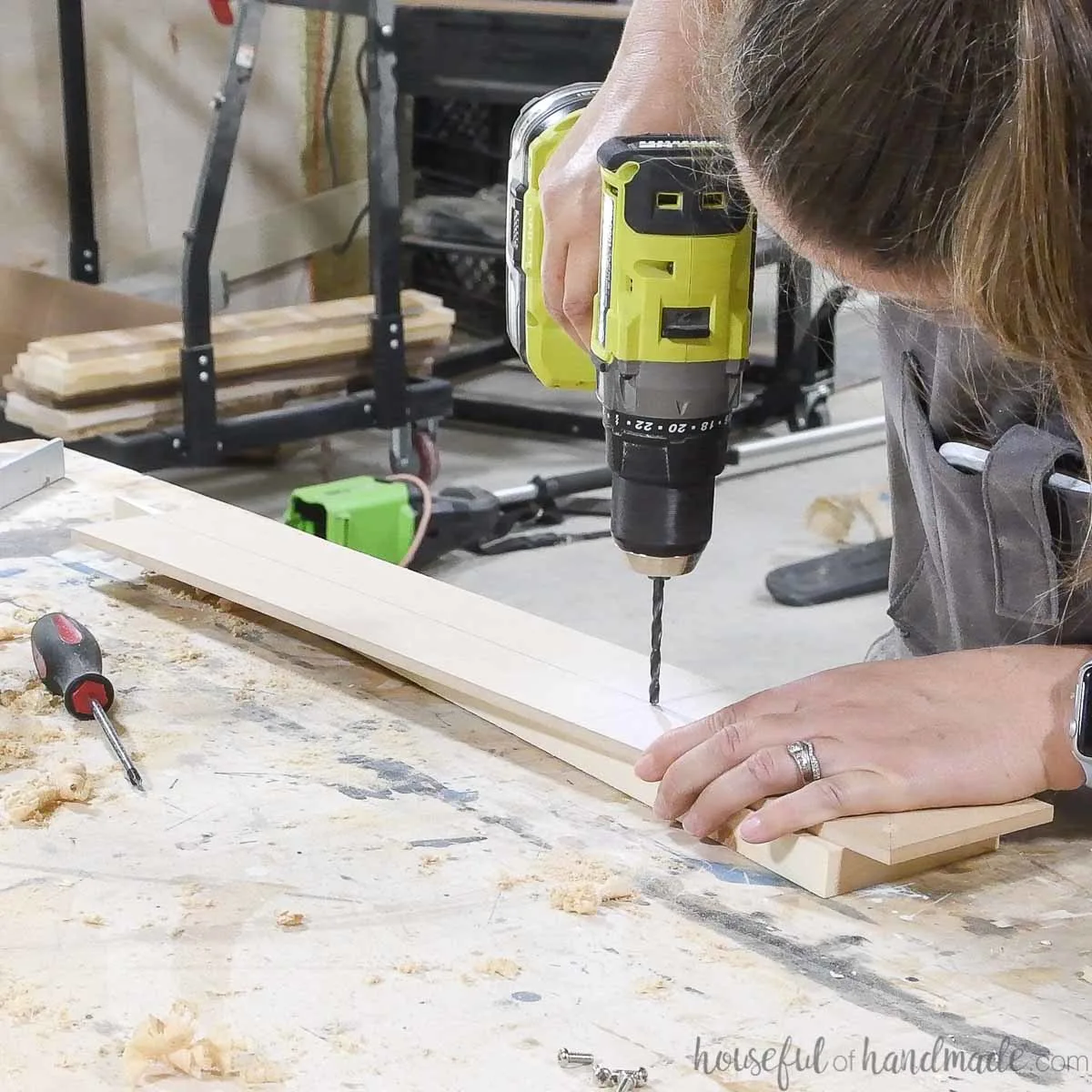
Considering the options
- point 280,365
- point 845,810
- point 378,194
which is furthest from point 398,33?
point 845,810

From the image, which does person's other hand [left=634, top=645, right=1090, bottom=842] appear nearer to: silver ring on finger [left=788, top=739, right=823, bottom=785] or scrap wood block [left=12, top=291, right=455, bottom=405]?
silver ring on finger [left=788, top=739, right=823, bottom=785]

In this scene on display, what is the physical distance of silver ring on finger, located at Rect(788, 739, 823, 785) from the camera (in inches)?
35.4

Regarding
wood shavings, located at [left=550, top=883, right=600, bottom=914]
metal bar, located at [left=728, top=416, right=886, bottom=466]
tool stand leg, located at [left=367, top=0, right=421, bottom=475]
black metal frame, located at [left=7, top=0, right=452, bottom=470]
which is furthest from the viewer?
metal bar, located at [left=728, top=416, right=886, bottom=466]

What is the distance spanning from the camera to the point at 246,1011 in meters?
0.72

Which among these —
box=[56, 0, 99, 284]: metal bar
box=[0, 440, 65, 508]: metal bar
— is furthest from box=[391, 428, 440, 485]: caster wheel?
box=[0, 440, 65, 508]: metal bar

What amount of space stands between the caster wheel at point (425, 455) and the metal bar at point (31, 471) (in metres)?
1.71

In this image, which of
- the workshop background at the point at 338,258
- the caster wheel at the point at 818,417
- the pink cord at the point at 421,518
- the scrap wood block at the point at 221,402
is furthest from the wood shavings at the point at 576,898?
the caster wheel at the point at 818,417

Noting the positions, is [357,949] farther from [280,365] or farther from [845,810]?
[280,365]

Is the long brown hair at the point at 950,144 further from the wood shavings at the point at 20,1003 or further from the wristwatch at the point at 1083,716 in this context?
the wood shavings at the point at 20,1003

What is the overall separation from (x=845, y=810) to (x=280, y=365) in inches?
92.9

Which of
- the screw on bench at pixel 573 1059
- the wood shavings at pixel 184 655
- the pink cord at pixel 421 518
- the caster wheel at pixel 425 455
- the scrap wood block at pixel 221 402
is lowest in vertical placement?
the caster wheel at pixel 425 455

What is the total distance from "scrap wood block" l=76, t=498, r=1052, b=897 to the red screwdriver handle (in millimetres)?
155

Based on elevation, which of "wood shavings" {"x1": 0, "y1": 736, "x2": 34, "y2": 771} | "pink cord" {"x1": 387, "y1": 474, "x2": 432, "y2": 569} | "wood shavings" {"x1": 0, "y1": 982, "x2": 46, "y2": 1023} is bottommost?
"pink cord" {"x1": 387, "y1": 474, "x2": 432, "y2": 569}

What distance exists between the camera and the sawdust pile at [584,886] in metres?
0.82
